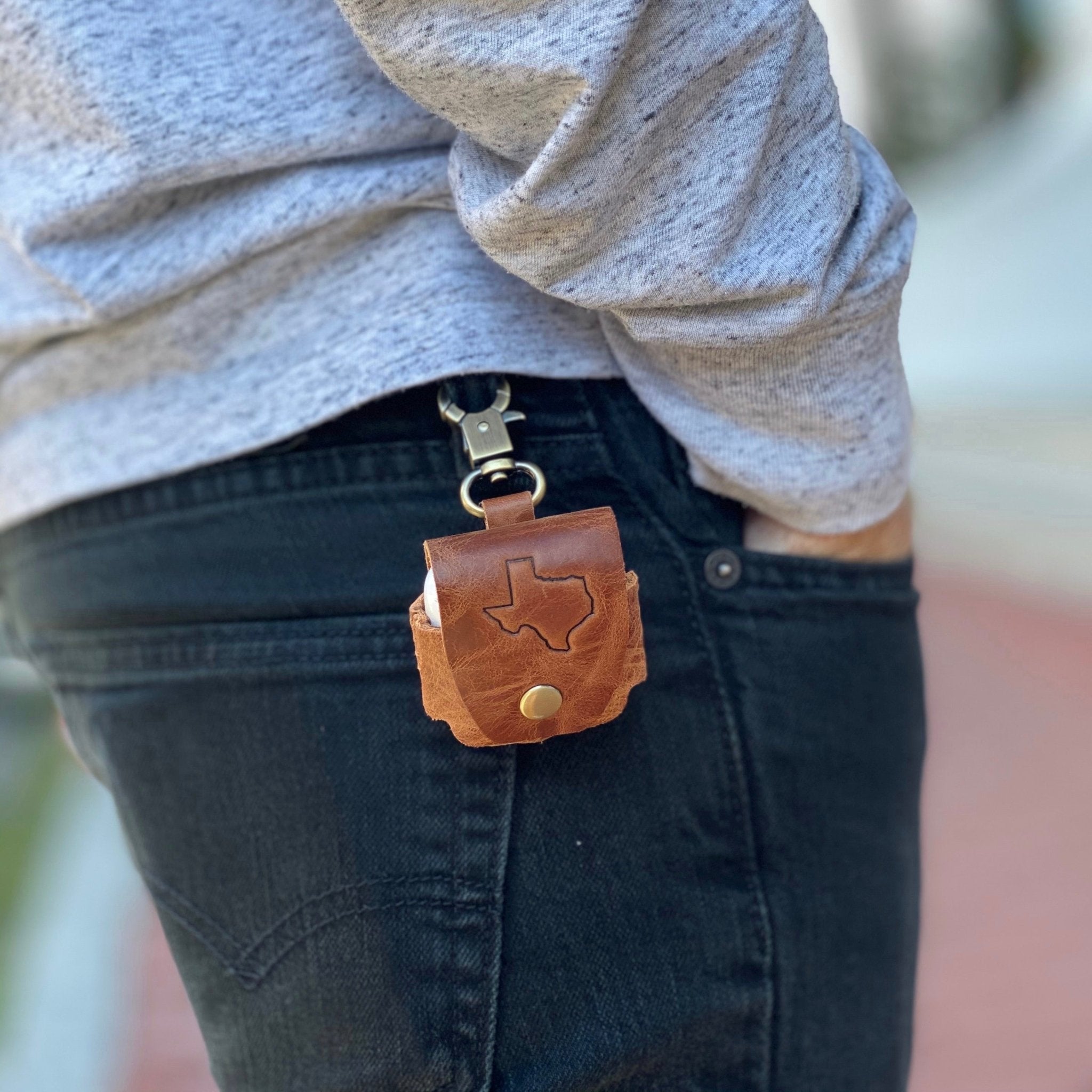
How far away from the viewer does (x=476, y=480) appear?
69cm

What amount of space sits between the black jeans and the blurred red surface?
146cm

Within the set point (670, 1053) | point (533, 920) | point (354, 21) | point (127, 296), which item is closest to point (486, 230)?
point (354, 21)

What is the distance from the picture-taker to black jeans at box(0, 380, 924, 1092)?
2.14ft

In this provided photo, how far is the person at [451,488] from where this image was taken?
63 centimetres

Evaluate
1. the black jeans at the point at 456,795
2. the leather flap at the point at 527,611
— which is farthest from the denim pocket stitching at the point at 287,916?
the leather flap at the point at 527,611

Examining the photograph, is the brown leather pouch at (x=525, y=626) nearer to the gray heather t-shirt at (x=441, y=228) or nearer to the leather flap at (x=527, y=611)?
the leather flap at (x=527, y=611)

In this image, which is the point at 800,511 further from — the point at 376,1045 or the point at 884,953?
the point at 376,1045

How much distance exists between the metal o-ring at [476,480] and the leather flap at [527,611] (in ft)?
0.14

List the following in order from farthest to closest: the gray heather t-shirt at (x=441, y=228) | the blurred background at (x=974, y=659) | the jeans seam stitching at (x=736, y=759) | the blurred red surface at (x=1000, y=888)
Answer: the blurred background at (x=974, y=659)
the blurred red surface at (x=1000, y=888)
the jeans seam stitching at (x=736, y=759)
the gray heather t-shirt at (x=441, y=228)

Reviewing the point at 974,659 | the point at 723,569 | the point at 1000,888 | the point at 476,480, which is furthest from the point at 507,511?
the point at 974,659

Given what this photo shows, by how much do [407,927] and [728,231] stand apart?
0.47m

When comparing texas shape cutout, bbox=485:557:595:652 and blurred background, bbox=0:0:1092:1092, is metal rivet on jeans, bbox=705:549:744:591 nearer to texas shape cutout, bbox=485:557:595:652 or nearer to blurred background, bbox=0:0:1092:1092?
texas shape cutout, bbox=485:557:595:652

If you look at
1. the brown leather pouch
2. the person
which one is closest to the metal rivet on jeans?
the person

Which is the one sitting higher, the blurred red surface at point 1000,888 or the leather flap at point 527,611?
the leather flap at point 527,611
